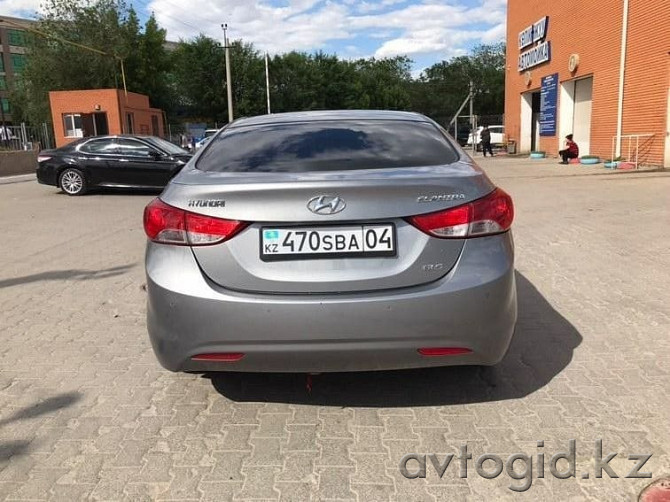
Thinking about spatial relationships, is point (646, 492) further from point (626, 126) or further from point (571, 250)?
point (626, 126)

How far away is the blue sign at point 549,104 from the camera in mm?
26250

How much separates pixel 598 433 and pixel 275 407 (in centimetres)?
164

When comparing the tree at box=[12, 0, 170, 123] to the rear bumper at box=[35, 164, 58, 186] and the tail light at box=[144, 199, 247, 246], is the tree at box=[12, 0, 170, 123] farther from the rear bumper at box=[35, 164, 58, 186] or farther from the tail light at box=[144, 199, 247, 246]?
the tail light at box=[144, 199, 247, 246]

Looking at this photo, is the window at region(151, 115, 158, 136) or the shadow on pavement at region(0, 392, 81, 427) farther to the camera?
the window at region(151, 115, 158, 136)

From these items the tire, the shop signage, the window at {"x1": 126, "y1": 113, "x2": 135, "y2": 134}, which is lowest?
the tire

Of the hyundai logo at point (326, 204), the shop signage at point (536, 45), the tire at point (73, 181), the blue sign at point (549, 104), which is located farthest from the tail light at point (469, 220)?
the shop signage at point (536, 45)

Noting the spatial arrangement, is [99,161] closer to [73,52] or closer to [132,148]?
[132,148]

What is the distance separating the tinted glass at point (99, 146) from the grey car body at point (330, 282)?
12.6 metres

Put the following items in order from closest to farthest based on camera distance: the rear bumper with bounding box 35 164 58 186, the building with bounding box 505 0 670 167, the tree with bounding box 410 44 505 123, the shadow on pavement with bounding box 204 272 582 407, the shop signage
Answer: the shadow on pavement with bounding box 204 272 582 407 < the rear bumper with bounding box 35 164 58 186 < the building with bounding box 505 0 670 167 < the shop signage < the tree with bounding box 410 44 505 123

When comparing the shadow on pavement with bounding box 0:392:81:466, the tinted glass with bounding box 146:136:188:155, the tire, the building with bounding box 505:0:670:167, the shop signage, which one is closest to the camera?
the shadow on pavement with bounding box 0:392:81:466

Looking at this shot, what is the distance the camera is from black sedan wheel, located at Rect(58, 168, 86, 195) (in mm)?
14828

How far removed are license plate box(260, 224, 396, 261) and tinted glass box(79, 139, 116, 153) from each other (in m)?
13.0

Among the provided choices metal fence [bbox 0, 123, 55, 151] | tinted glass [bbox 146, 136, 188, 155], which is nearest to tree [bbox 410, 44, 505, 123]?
metal fence [bbox 0, 123, 55, 151]

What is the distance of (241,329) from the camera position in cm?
286
